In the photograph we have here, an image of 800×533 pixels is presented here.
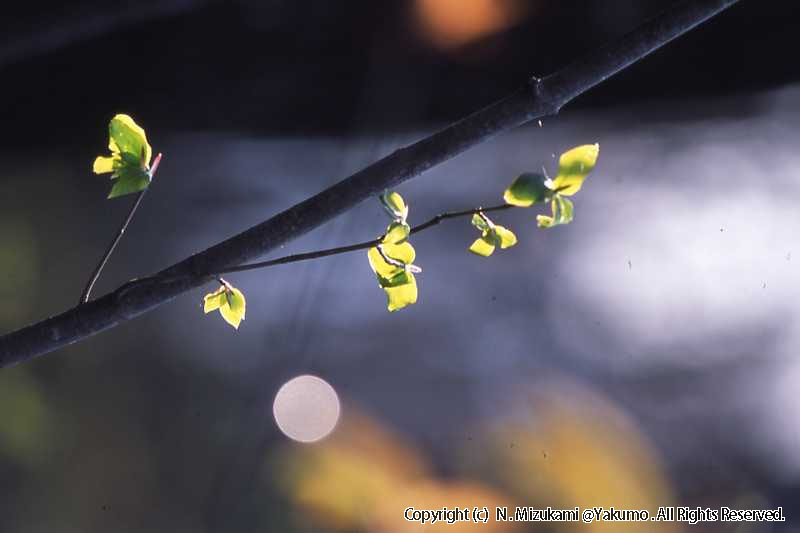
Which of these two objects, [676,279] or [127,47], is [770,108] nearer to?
[676,279]

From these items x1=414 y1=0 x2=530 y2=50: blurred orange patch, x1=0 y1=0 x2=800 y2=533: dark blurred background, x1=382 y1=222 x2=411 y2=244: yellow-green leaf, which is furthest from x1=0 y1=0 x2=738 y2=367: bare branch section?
x1=414 y1=0 x2=530 y2=50: blurred orange patch

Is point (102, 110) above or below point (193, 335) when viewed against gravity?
above

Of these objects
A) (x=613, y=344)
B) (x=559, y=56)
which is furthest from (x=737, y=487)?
(x=559, y=56)

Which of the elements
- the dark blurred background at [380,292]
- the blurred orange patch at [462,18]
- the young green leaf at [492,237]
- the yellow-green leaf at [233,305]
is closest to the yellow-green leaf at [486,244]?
the young green leaf at [492,237]

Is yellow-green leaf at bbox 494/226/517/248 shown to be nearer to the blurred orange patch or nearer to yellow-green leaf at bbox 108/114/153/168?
yellow-green leaf at bbox 108/114/153/168

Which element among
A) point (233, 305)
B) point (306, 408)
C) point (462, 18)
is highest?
point (462, 18)

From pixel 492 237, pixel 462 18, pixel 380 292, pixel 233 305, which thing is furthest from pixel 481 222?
pixel 462 18

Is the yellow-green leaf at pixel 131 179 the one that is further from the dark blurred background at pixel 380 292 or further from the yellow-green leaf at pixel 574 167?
the dark blurred background at pixel 380 292

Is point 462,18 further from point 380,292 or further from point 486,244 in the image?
point 486,244

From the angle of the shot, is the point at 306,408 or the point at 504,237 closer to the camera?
the point at 504,237
